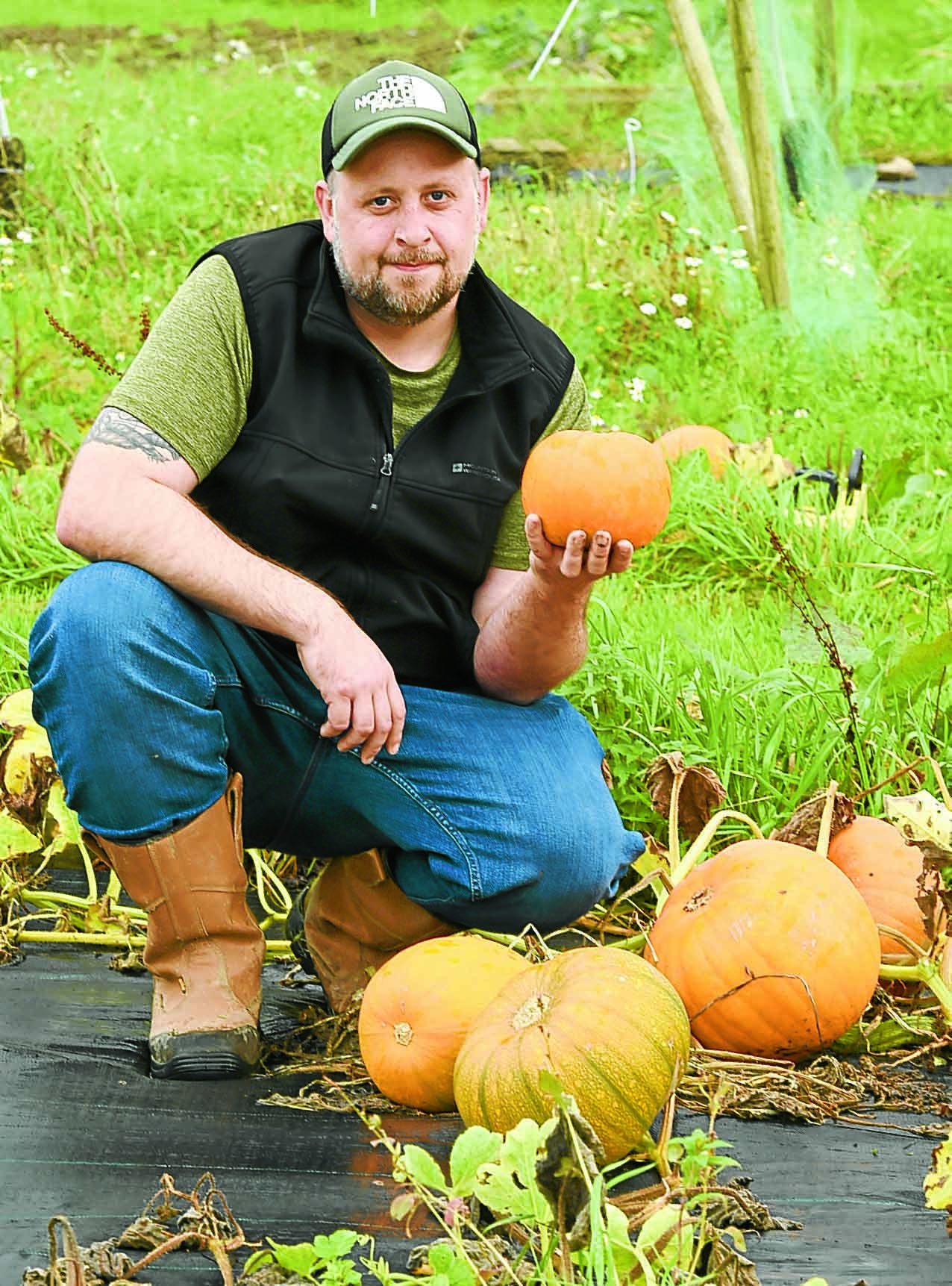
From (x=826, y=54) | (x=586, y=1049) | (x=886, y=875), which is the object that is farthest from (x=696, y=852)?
(x=826, y=54)

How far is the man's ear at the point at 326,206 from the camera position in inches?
103

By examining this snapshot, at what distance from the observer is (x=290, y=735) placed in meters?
2.57

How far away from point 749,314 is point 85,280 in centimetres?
307

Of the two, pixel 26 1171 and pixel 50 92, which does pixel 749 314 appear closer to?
pixel 26 1171

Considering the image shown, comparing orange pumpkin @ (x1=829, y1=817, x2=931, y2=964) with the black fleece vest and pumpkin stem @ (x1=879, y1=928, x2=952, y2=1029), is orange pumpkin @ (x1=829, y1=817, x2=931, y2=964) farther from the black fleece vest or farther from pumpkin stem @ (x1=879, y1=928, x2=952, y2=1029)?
the black fleece vest

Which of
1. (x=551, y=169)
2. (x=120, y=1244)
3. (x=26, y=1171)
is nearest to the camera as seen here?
(x=120, y=1244)

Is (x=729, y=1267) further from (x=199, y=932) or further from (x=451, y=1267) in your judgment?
(x=199, y=932)

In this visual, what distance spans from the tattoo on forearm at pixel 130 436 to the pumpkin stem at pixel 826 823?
121 cm

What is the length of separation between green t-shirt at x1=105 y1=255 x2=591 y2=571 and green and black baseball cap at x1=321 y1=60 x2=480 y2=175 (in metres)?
0.29

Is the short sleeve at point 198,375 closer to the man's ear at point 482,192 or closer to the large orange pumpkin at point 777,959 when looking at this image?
the man's ear at point 482,192

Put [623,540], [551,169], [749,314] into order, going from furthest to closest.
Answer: [551,169]
[749,314]
[623,540]

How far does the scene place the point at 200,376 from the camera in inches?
97.3

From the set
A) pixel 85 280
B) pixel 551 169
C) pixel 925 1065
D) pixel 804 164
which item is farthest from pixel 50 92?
pixel 925 1065

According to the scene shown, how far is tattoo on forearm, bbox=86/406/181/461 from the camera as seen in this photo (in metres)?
2.40
